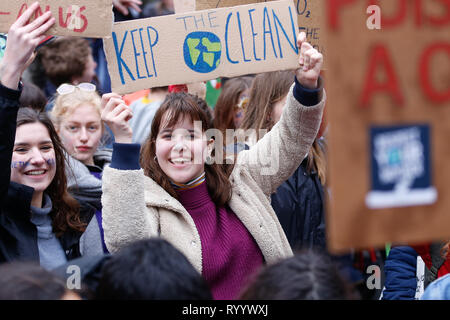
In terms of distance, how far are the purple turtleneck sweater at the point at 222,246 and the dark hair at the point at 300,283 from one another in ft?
2.61

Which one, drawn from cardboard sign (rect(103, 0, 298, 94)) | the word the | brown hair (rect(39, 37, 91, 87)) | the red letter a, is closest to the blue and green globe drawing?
cardboard sign (rect(103, 0, 298, 94))

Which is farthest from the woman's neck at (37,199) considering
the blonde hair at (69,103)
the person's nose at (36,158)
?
the blonde hair at (69,103)

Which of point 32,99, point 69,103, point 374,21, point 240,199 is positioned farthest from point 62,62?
point 374,21

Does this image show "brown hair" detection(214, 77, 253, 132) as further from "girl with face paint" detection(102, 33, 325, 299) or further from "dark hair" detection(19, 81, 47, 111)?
"girl with face paint" detection(102, 33, 325, 299)

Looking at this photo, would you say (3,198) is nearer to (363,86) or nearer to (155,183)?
(155,183)

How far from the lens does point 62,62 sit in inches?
197

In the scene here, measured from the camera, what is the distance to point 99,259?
1.98 metres

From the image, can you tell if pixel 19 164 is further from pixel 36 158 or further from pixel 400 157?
pixel 400 157

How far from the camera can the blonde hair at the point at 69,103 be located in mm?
4031

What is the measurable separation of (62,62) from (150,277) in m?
3.62

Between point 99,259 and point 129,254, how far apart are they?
247mm

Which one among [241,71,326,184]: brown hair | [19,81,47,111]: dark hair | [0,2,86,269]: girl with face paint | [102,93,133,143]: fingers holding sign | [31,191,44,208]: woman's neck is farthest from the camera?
[241,71,326,184]: brown hair

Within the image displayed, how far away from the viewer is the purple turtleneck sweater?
266 cm
